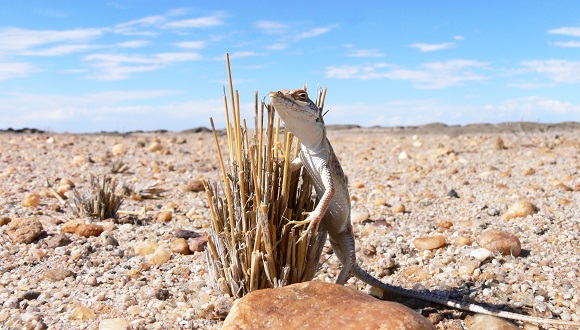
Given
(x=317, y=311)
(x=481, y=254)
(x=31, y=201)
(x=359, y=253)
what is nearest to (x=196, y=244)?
(x=359, y=253)

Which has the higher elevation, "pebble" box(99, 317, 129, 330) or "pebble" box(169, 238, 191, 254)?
"pebble" box(169, 238, 191, 254)

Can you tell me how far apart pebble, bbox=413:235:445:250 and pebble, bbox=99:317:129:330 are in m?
2.94

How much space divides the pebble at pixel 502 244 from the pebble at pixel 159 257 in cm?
302

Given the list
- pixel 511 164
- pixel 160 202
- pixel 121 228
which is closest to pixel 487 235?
pixel 121 228

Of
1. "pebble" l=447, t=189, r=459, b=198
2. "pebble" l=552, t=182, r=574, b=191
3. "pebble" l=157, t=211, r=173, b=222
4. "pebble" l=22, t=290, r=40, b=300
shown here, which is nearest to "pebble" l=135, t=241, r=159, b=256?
"pebble" l=22, t=290, r=40, b=300

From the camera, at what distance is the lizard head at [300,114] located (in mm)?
3338

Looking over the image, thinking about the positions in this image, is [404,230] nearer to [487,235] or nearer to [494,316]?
[487,235]

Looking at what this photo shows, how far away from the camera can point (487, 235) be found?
521cm

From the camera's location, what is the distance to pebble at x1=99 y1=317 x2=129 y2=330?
3.70m

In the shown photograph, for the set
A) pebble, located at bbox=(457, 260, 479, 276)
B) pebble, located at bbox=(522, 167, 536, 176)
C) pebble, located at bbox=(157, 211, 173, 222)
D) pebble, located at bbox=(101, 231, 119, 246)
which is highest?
pebble, located at bbox=(522, 167, 536, 176)

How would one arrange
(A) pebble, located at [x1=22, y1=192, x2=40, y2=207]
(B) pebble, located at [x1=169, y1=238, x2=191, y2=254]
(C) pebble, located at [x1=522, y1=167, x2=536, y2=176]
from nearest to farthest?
(B) pebble, located at [x1=169, y1=238, x2=191, y2=254]
(A) pebble, located at [x1=22, y1=192, x2=40, y2=207]
(C) pebble, located at [x1=522, y1=167, x2=536, y2=176]

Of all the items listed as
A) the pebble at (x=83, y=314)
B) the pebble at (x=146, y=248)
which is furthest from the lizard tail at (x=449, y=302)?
the pebble at (x=146, y=248)

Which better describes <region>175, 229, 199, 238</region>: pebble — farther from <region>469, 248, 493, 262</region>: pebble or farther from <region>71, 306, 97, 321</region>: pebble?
<region>469, 248, 493, 262</region>: pebble

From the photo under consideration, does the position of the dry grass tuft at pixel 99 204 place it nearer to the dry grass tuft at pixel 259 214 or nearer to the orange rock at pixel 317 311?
the dry grass tuft at pixel 259 214
